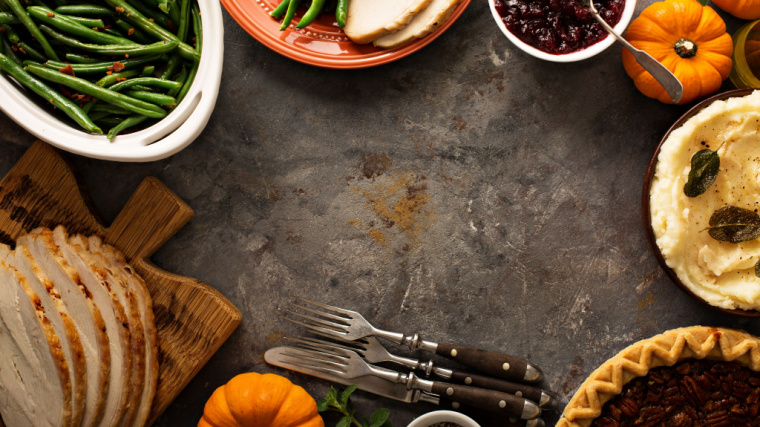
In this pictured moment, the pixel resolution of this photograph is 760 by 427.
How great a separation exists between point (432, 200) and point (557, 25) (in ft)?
4.37

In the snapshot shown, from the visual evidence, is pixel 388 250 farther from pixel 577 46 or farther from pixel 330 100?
pixel 577 46

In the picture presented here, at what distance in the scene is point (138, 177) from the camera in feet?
11.8

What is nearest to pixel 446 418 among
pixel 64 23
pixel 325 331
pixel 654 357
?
pixel 325 331

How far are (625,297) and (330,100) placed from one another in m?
2.42

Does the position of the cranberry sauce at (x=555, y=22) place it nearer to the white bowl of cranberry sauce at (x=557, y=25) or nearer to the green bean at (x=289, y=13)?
the white bowl of cranberry sauce at (x=557, y=25)

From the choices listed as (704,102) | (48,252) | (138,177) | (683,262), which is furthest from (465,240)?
(48,252)

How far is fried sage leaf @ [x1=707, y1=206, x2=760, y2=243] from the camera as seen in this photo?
301cm

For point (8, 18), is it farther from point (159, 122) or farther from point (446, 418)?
point (446, 418)

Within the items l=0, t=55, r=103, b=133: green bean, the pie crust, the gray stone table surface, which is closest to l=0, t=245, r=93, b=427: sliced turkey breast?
the gray stone table surface

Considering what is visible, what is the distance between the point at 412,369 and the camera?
11.5ft

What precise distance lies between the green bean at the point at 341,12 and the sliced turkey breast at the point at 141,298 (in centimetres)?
211

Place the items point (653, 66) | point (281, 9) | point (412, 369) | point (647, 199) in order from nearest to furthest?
1. point (653, 66)
2. point (647, 199)
3. point (281, 9)
4. point (412, 369)

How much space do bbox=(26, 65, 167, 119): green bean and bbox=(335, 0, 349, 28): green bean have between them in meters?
1.26

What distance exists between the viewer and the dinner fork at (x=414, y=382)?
326 cm
